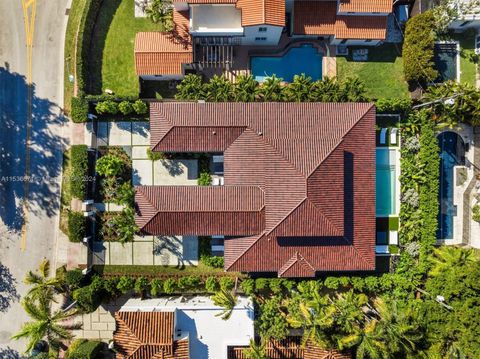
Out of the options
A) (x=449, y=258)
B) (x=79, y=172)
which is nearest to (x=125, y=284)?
(x=79, y=172)

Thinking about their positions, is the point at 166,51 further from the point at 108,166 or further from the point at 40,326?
the point at 40,326

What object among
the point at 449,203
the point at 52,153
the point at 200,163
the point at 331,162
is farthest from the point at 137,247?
the point at 449,203

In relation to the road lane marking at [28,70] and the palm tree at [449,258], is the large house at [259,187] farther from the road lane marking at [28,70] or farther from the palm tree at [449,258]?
the road lane marking at [28,70]

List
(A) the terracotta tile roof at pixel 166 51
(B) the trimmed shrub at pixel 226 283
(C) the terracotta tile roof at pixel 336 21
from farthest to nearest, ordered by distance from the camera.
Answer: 1. (B) the trimmed shrub at pixel 226 283
2. (C) the terracotta tile roof at pixel 336 21
3. (A) the terracotta tile roof at pixel 166 51

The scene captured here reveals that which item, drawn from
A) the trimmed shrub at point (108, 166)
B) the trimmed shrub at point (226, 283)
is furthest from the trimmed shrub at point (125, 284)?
the trimmed shrub at point (108, 166)

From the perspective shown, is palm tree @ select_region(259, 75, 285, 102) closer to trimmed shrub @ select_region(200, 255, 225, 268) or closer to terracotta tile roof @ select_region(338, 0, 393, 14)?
terracotta tile roof @ select_region(338, 0, 393, 14)

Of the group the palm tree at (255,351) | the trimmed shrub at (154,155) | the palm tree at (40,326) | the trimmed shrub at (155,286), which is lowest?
the palm tree at (255,351)
